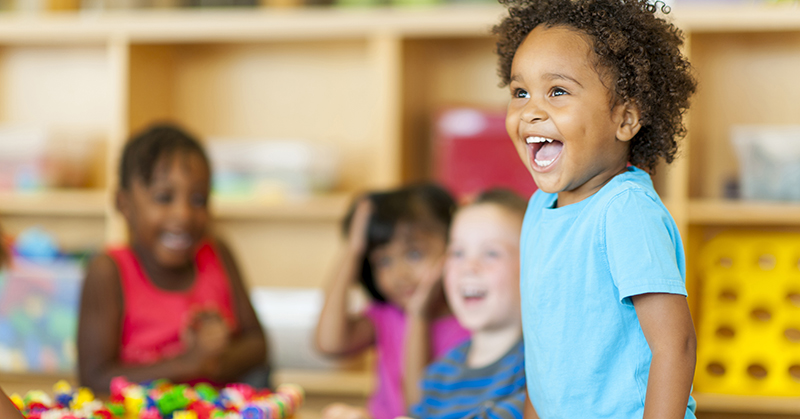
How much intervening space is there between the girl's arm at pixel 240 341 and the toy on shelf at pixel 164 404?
356 millimetres

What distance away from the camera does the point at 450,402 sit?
114 centimetres

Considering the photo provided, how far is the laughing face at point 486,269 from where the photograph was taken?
1146 millimetres

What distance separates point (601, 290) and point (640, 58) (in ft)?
0.76

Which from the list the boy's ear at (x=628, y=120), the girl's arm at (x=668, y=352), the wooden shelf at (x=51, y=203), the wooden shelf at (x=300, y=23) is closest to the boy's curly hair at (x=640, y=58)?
the boy's ear at (x=628, y=120)

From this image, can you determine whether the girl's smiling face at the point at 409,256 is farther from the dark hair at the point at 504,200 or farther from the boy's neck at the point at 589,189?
the boy's neck at the point at 589,189

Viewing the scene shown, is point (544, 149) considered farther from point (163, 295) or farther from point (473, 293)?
point (163, 295)

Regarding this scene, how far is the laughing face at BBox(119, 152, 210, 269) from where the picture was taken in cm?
157

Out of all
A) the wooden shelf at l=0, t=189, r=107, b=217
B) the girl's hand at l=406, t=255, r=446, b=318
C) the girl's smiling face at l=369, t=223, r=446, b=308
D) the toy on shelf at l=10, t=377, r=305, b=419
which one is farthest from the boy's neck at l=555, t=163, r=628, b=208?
the wooden shelf at l=0, t=189, r=107, b=217

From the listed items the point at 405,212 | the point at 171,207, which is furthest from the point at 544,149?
the point at 171,207

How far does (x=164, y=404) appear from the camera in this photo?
1.03m

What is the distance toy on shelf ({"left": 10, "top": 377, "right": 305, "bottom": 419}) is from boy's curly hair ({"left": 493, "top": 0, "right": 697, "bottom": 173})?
586mm

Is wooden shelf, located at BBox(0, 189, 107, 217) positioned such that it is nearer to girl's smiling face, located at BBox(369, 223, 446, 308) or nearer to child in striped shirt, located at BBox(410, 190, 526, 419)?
girl's smiling face, located at BBox(369, 223, 446, 308)

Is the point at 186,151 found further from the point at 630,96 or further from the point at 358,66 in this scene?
the point at 630,96

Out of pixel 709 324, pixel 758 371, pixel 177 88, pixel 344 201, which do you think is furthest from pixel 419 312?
pixel 177 88
